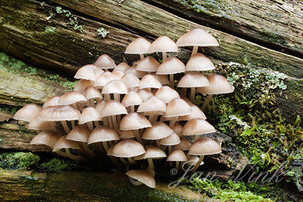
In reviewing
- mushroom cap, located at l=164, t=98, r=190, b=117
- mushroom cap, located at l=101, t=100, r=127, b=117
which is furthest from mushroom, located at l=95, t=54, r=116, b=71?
mushroom cap, located at l=164, t=98, r=190, b=117

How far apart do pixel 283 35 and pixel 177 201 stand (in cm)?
269

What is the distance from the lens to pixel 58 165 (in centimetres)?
346

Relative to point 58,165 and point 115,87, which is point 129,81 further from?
point 58,165

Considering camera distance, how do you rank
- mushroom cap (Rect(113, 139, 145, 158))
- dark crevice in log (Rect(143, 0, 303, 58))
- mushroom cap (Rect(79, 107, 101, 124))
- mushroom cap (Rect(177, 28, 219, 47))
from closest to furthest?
mushroom cap (Rect(113, 139, 145, 158)) → mushroom cap (Rect(79, 107, 101, 124)) → mushroom cap (Rect(177, 28, 219, 47)) → dark crevice in log (Rect(143, 0, 303, 58))

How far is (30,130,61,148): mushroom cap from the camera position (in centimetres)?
301

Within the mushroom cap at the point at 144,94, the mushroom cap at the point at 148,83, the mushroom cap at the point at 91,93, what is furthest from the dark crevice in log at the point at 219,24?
the mushroom cap at the point at 91,93

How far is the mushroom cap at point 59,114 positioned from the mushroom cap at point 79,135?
0.59ft

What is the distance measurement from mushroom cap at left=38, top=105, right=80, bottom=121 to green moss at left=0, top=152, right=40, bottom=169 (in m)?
0.96

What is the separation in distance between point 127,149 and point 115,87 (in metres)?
0.67

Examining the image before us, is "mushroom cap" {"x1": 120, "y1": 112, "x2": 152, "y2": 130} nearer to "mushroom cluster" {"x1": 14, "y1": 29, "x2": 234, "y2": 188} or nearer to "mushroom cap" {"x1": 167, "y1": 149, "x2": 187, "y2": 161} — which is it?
"mushroom cluster" {"x1": 14, "y1": 29, "x2": 234, "y2": 188}

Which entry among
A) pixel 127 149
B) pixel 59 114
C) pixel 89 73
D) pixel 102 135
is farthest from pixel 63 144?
pixel 89 73

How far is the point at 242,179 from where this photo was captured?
3.58m

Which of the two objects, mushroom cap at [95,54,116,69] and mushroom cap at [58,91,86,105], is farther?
mushroom cap at [95,54,116,69]

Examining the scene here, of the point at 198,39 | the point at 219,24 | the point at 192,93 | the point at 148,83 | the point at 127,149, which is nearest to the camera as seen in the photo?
the point at 127,149
